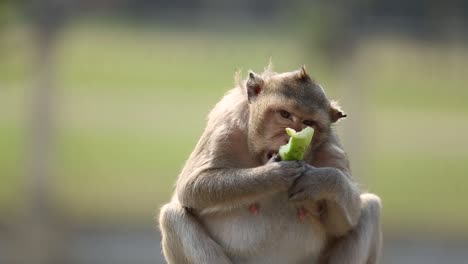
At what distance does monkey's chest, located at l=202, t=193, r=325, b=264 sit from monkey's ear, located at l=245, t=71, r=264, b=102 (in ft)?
2.33

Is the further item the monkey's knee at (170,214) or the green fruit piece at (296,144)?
the monkey's knee at (170,214)

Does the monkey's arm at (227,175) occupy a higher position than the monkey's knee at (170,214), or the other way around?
the monkey's arm at (227,175)

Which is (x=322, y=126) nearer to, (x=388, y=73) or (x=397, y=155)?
(x=397, y=155)

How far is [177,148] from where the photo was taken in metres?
27.4

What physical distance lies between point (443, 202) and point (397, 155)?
3.17m

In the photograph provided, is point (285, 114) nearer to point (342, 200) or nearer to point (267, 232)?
point (342, 200)

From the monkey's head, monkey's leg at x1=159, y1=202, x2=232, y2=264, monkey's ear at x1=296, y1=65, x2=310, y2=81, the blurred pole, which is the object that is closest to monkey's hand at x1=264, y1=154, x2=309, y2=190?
the monkey's head

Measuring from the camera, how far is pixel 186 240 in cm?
826

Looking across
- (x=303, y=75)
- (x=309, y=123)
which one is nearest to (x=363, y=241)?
(x=309, y=123)

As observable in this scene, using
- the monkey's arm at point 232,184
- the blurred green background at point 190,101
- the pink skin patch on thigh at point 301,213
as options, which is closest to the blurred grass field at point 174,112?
the blurred green background at point 190,101

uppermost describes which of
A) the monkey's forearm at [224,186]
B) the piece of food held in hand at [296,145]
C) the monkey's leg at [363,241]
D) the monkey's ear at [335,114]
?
the monkey's ear at [335,114]

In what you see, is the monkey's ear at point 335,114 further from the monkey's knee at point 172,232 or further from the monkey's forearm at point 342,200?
the monkey's knee at point 172,232

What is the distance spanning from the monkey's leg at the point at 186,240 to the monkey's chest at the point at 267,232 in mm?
114

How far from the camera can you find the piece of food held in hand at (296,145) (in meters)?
7.64
